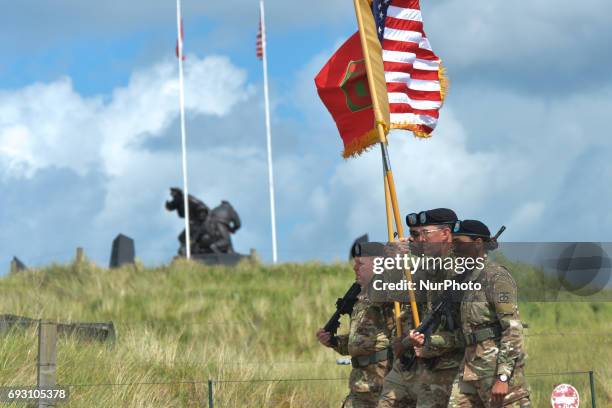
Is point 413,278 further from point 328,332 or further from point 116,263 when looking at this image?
point 116,263

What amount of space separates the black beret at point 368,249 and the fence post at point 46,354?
106 inches

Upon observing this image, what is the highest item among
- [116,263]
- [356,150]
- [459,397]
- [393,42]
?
[116,263]

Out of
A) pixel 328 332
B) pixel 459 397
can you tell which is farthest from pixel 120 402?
pixel 459 397

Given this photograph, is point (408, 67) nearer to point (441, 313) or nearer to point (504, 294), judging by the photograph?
point (441, 313)

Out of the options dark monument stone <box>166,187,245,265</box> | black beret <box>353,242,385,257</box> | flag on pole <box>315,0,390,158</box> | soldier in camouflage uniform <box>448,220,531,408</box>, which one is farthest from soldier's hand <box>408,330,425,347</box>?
dark monument stone <box>166,187,245,265</box>

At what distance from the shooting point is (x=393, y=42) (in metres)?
11.4

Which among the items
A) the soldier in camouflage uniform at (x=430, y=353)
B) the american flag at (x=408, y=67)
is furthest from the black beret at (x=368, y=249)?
the american flag at (x=408, y=67)

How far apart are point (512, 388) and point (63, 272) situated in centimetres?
2362

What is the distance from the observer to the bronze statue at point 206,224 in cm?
3838

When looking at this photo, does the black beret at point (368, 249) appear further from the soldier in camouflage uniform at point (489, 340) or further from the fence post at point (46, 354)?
the fence post at point (46, 354)

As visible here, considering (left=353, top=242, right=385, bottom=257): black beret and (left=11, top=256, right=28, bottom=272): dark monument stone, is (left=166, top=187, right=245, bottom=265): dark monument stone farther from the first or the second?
(left=353, top=242, right=385, bottom=257): black beret

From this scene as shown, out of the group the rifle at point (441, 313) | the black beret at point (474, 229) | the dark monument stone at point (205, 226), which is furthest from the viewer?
the dark monument stone at point (205, 226)

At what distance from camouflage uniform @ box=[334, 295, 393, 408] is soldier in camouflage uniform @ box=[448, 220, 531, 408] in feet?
4.09

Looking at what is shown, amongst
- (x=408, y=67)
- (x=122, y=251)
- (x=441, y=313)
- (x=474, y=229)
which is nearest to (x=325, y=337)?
(x=441, y=313)
